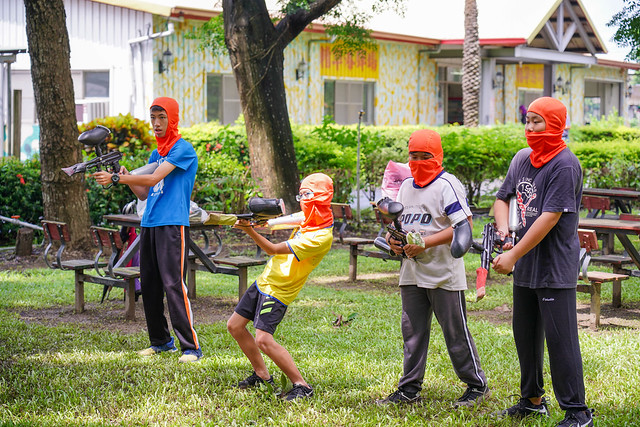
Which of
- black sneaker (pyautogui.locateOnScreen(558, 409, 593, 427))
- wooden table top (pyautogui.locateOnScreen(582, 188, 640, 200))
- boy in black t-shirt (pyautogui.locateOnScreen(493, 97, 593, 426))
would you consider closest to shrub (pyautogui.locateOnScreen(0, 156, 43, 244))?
wooden table top (pyautogui.locateOnScreen(582, 188, 640, 200))

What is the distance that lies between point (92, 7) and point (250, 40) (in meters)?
7.51

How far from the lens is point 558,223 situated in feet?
13.6

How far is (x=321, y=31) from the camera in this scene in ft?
66.0

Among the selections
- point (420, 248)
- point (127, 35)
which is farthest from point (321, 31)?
point (420, 248)

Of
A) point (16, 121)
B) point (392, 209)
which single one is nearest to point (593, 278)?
point (392, 209)

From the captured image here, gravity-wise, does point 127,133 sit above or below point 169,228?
above

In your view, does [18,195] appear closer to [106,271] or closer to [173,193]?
[106,271]

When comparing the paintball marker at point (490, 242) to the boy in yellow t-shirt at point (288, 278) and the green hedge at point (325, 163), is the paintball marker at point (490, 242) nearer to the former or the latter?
the boy in yellow t-shirt at point (288, 278)

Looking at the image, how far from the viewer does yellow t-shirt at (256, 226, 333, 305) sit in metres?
4.73

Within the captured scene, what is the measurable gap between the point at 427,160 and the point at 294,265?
3.32 feet

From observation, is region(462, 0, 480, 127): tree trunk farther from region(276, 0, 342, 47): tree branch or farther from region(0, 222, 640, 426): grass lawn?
region(0, 222, 640, 426): grass lawn

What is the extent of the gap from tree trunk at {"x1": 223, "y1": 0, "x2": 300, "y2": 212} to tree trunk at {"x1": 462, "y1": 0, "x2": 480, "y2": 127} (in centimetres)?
A: 995

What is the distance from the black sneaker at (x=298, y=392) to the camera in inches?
191

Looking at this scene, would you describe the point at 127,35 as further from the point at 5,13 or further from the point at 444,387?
the point at 444,387
